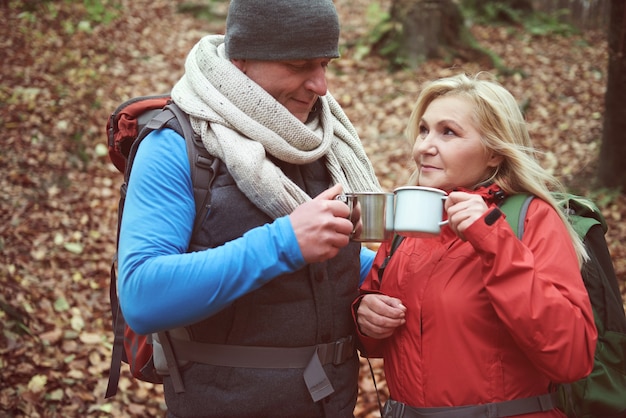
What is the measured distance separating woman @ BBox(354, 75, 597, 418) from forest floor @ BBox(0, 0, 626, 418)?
1.90ft

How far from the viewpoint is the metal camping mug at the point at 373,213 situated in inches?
83.9

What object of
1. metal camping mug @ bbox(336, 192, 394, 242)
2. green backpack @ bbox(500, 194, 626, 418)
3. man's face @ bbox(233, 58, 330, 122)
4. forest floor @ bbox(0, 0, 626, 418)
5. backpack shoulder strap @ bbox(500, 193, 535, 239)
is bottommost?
forest floor @ bbox(0, 0, 626, 418)

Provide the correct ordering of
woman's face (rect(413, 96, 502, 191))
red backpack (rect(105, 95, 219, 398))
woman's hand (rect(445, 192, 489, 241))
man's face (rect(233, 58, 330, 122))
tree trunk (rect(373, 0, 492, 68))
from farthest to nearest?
1. tree trunk (rect(373, 0, 492, 68))
2. woman's face (rect(413, 96, 502, 191))
3. man's face (rect(233, 58, 330, 122))
4. red backpack (rect(105, 95, 219, 398))
5. woman's hand (rect(445, 192, 489, 241))

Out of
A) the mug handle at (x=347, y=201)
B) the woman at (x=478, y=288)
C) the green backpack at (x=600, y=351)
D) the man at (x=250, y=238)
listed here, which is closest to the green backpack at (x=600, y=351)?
the green backpack at (x=600, y=351)

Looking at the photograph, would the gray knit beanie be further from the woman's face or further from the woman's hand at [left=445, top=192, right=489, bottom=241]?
the woman's hand at [left=445, top=192, right=489, bottom=241]

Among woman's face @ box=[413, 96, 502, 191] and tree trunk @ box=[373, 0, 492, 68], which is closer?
woman's face @ box=[413, 96, 502, 191]

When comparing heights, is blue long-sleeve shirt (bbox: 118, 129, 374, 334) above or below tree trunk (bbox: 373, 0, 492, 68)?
above

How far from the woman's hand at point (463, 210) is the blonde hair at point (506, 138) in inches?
13.8

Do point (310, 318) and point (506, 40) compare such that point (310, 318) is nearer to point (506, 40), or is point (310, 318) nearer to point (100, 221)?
point (100, 221)

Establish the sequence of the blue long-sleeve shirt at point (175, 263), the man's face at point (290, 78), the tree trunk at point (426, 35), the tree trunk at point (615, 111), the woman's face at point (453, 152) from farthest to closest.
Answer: the tree trunk at point (426, 35), the tree trunk at point (615, 111), the woman's face at point (453, 152), the man's face at point (290, 78), the blue long-sleeve shirt at point (175, 263)

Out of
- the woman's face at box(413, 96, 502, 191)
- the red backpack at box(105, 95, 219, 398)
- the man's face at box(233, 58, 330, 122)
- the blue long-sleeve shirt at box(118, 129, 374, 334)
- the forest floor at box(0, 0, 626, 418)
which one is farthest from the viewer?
the forest floor at box(0, 0, 626, 418)

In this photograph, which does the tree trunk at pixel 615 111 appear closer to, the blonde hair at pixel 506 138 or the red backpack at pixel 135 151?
the blonde hair at pixel 506 138

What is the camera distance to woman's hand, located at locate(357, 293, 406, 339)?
7.52 ft

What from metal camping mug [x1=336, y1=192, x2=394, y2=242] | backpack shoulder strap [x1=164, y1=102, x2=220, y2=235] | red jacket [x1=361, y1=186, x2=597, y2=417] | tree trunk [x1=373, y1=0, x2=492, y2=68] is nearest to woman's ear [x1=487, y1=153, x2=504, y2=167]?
red jacket [x1=361, y1=186, x2=597, y2=417]
